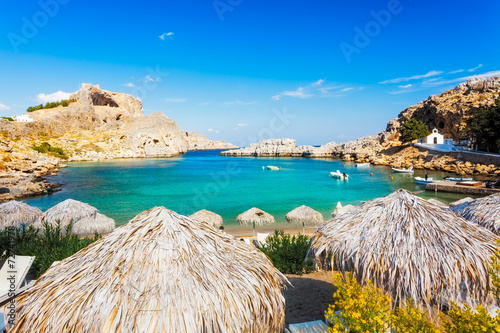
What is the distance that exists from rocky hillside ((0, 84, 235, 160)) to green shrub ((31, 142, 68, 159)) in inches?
69.8

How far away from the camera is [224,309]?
314cm

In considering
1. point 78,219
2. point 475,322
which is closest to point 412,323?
point 475,322

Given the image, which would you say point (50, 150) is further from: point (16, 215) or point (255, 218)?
point (255, 218)

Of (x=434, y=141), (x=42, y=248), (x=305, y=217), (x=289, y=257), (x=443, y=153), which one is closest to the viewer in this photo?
(x=42, y=248)

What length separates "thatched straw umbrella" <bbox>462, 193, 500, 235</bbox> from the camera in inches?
260

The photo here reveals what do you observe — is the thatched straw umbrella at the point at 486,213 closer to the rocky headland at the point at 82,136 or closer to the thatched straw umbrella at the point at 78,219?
the thatched straw umbrella at the point at 78,219

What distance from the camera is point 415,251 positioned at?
4488 millimetres

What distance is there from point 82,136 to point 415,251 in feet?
282

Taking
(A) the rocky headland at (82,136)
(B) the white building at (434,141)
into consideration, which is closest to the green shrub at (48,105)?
(A) the rocky headland at (82,136)

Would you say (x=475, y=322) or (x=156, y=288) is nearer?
(x=475, y=322)

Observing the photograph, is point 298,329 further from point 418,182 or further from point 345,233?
point 418,182

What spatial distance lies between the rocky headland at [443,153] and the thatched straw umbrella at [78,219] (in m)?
41.2

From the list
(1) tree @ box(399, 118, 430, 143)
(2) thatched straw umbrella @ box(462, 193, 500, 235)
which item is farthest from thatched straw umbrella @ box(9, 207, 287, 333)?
(1) tree @ box(399, 118, 430, 143)

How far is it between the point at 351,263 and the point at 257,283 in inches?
85.6
